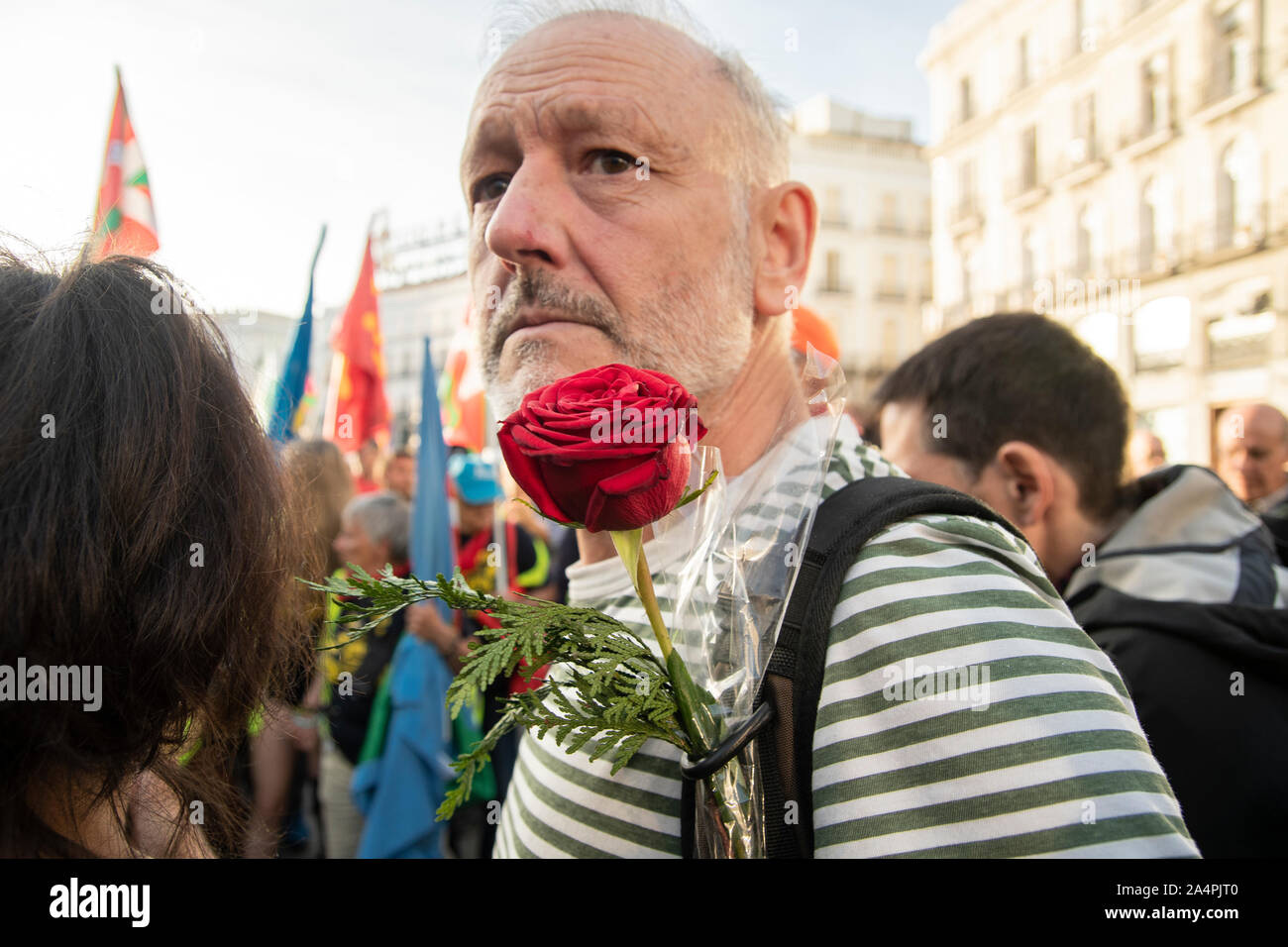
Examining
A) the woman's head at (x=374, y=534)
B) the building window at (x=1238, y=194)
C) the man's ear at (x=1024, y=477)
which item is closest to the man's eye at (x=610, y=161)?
the man's ear at (x=1024, y=477)

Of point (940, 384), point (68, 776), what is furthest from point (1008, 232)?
point (68, 776)

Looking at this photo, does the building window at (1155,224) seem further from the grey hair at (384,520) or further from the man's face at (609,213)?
the man's face at (609,213)

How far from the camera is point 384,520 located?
4855 mm

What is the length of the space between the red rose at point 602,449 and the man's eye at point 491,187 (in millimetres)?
868

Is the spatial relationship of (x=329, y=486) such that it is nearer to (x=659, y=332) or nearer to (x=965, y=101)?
(x=659, y=332)

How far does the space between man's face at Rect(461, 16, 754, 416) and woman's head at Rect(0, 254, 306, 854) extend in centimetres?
47

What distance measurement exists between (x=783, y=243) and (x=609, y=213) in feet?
→ 1.32

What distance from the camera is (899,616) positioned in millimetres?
1068

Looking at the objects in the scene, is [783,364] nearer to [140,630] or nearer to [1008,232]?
[140,630]

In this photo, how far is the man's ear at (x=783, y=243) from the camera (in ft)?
5.48

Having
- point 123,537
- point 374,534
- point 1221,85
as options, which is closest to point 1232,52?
point 1221,85

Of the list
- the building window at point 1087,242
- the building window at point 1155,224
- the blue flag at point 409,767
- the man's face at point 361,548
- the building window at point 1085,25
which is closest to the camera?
the blue flag at point 409,767

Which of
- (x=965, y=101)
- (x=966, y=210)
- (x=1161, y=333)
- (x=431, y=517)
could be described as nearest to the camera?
(x=431, y=517)

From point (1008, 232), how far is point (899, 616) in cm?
2972
